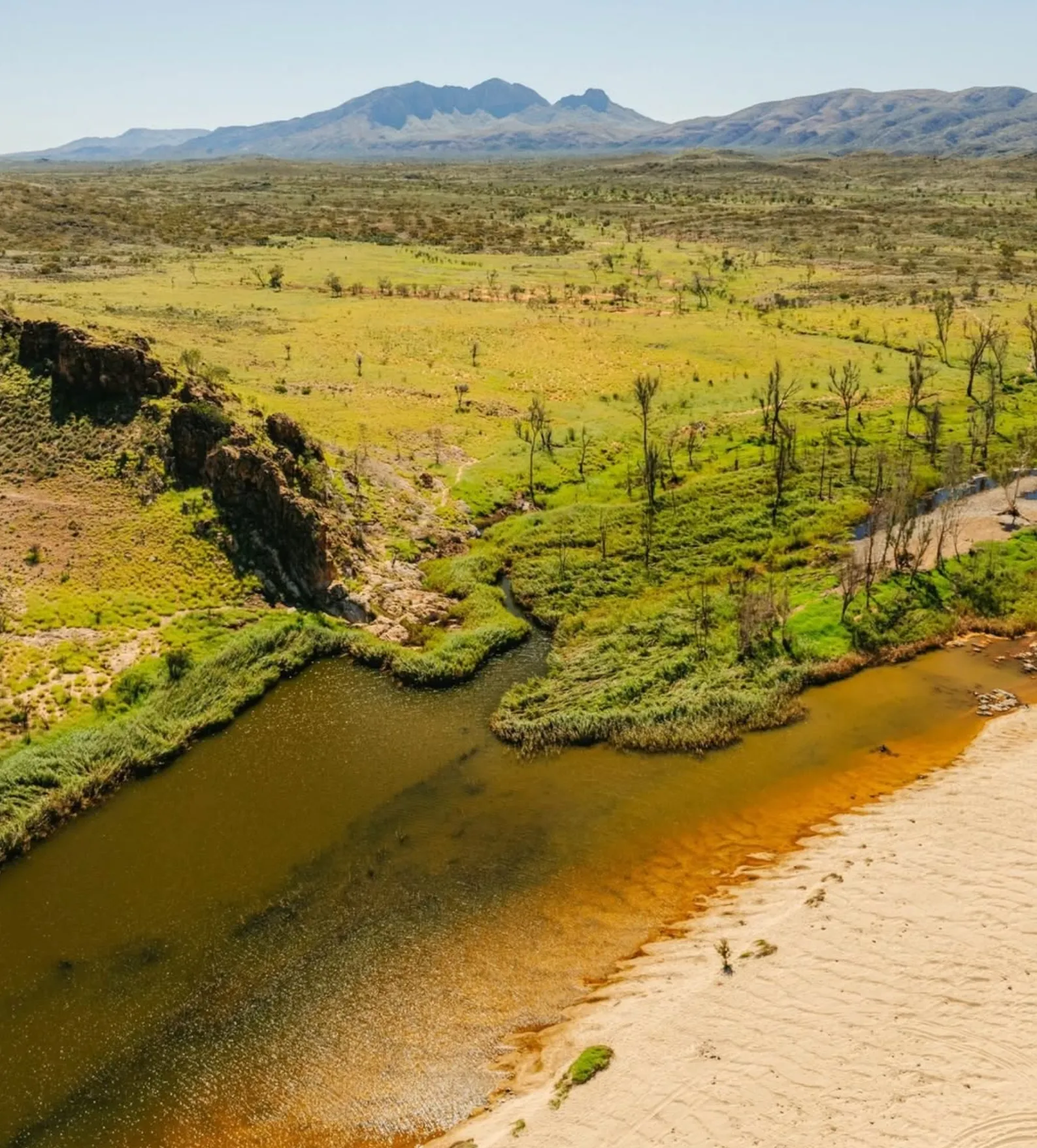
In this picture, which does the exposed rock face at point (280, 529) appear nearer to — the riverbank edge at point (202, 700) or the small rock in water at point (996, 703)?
the riverbank edge at point (202, 700)

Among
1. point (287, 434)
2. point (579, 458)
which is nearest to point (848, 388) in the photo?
point (579, 458)

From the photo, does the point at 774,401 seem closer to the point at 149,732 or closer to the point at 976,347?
the point at 976,347

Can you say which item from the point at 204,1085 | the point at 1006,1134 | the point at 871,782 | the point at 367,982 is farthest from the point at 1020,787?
the point at 204,1085

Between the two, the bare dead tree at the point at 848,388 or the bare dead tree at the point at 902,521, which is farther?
the bare dead tree at the point at 848,388

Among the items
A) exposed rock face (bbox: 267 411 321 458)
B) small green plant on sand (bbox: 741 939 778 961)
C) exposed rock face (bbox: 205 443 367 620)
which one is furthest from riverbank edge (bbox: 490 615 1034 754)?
exposed rock face (bbox: 267 411 321 458)

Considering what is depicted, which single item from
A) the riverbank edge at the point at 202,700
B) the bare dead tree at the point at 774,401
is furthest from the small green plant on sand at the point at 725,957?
the bare dead tree at the point at 774,401

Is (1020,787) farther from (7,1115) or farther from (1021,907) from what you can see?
(7,1115)
